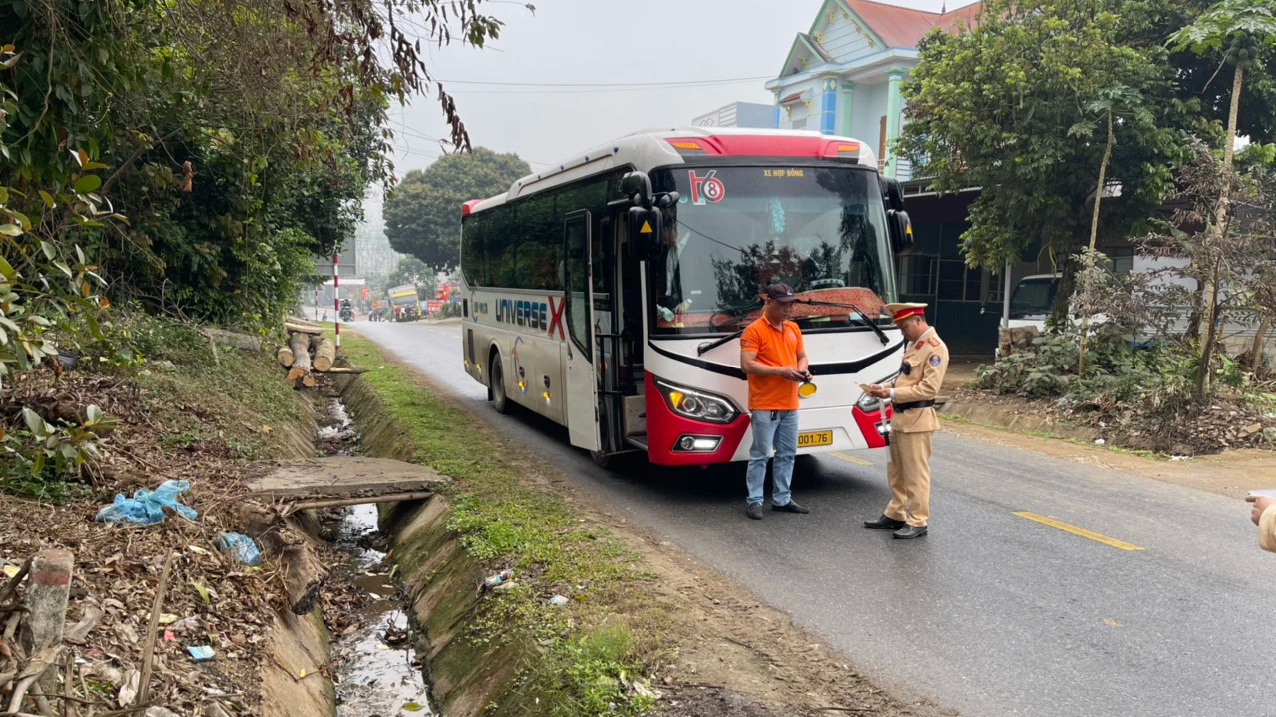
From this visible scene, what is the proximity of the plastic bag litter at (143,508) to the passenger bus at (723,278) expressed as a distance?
357 centimetres

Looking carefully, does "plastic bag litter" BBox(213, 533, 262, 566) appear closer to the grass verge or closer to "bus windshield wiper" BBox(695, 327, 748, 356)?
the grass verge

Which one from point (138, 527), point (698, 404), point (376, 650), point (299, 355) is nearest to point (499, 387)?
point (299, 355)

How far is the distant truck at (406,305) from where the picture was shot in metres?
65.9

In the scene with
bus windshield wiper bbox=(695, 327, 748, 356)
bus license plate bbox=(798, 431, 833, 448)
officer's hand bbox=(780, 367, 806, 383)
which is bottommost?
bus license plate bbox=(798, 431, 833, 448)

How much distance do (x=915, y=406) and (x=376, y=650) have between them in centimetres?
417

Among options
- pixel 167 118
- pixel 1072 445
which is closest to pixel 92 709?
pixel 167 118

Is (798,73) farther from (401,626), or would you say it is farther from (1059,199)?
(401,626)

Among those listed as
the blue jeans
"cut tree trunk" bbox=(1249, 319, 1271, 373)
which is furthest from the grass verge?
"cut tree trunk" bbox=(1249, 319, 1271, 373)

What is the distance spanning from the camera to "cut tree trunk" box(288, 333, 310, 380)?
54.3ft

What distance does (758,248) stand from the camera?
7516 mm

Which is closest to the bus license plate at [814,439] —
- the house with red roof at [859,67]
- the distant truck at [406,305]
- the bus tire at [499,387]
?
the bus tire at [499,387]

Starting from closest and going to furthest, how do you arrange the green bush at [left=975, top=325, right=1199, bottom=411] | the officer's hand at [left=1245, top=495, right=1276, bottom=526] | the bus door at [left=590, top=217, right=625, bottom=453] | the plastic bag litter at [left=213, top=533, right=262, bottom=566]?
the officer's hand at [left=1245, top=495, right=1276, bottom=526] → the plastic bag litter at [left=213, top=533, right=262, bottom=566] → the bus door at [left=590, top=217, right=625, bottom=453] → the green bush at [left=975, top=325, right=1199, bottom=411]

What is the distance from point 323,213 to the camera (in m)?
19.8

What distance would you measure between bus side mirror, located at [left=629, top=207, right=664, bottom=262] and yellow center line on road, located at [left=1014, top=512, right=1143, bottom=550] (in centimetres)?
382
